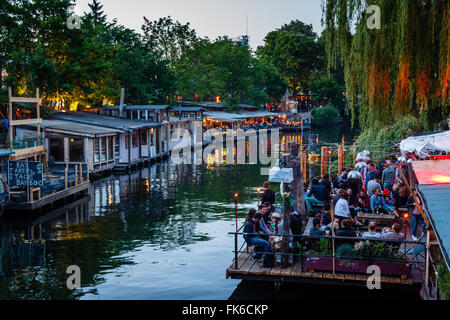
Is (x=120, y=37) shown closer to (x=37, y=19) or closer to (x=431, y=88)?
(x=37, y=19)

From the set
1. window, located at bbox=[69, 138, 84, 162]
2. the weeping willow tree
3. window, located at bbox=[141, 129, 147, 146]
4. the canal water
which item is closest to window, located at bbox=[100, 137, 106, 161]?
window, located at bbox=[69, 138, 84, 162]

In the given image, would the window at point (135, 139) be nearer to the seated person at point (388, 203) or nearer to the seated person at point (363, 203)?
the seated person at point (363, 203)

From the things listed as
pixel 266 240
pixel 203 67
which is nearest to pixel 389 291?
pixel 266 240

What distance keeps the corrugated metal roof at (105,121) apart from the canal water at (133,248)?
32.7ft

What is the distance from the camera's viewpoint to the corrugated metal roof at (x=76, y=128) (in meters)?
35.2

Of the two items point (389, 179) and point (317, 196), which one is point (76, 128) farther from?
point (389, 179)

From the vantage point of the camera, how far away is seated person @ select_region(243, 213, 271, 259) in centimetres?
1320

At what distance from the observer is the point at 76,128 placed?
3669 cm

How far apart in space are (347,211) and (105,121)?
104 ft

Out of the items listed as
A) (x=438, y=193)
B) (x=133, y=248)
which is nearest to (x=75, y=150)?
(x=133, y=248)

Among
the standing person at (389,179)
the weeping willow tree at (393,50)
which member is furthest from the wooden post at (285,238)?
the standing person at (389,179)

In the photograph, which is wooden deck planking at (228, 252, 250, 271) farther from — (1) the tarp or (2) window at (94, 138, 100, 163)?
(2) window at (94, 138, 100, 163)

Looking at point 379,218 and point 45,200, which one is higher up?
point 379,218

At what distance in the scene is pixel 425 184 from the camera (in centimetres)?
1083
